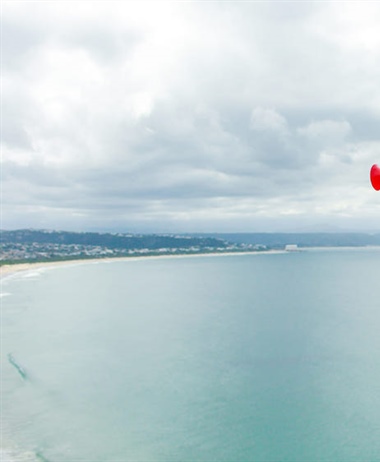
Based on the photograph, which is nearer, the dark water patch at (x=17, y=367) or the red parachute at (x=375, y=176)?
the red parachute at (x=375, y=176)

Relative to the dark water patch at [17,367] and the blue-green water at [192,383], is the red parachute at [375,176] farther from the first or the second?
the dark water patch at [17,367]

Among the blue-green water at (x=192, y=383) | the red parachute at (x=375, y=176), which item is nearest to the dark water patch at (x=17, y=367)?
the blue-green water at (x=192, y=383)

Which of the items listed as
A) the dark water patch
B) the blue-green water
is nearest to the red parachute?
the blue-green water

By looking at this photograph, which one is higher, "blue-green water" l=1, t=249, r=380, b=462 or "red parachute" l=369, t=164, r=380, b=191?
"red parachute" l=369, t=164, r=380, b=191

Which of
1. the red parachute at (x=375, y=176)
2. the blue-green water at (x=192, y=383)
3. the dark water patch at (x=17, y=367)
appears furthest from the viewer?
the dark water patch at (x=17, y=367)

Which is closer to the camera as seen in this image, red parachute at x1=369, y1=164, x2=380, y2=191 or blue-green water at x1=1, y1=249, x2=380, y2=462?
red parachute at x1=369, y1=164, x2=380, y2=191

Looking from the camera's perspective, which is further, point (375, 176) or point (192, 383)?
point (192, 383)

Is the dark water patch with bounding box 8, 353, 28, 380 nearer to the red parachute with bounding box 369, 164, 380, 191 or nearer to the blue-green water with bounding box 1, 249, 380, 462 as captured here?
the blue-green water with bounding box 1, 249, 380, 462

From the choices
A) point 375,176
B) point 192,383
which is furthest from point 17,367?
point 375,176

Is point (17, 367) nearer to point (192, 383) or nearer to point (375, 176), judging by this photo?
point (192, 383)
